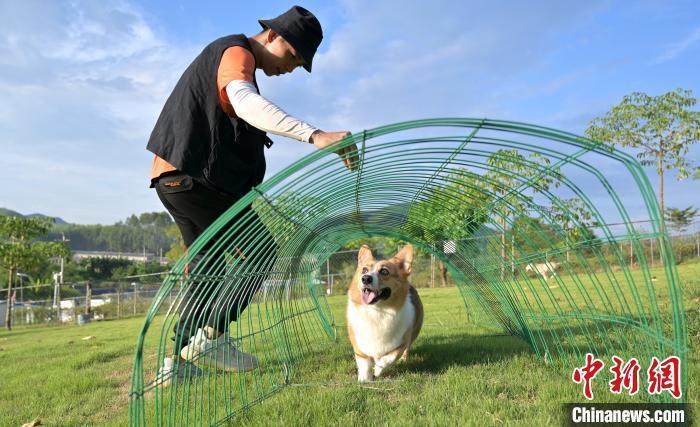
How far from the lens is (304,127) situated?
6.63 ft

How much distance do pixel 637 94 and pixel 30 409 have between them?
17286 mm

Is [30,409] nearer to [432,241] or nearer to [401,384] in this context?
[401,384]

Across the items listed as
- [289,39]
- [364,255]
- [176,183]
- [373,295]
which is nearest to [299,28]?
[289,39]

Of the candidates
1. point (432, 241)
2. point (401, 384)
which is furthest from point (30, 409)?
point (432, 241)

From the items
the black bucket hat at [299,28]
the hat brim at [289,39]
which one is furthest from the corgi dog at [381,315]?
the black bucket hat at [299,28]

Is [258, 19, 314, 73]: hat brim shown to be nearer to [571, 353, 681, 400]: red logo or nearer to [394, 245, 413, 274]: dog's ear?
[394, 245, 413, 274]: dog's ear

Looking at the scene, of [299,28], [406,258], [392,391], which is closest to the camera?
[299,28]

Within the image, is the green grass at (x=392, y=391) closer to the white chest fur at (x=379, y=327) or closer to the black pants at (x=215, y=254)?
the white chest fur at (x=379, y=327)

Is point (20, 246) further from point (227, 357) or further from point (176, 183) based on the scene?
point (176, 183)

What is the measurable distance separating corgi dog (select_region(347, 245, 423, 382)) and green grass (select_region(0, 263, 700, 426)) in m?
0.17

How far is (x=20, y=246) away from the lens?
18.0m

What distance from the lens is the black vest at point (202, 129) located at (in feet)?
8.36

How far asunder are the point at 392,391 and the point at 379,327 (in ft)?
2.10

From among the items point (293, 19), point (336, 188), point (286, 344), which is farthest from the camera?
point (286, 344)
